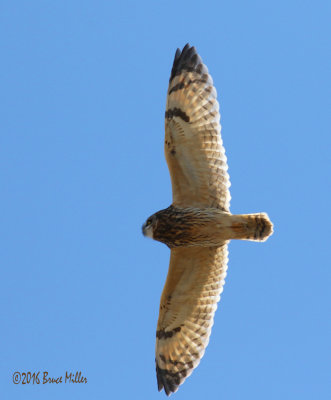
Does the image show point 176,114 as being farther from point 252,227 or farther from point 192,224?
point 252,227

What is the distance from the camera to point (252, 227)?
7.89 m

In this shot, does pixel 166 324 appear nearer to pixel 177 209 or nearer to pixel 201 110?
pixel 177 209

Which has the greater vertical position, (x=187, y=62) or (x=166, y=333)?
(x=187, y=62)

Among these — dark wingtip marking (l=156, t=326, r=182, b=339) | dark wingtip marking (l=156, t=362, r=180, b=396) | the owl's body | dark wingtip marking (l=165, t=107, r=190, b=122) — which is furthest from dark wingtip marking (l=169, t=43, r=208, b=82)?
dark wingtip marking (l=156, t=362, r=180, b=396)

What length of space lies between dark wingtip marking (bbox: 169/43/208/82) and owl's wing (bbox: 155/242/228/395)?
7.71ft

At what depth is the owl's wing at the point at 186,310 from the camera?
332 inches

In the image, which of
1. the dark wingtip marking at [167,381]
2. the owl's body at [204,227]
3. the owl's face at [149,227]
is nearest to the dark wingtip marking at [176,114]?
the owl's body at [204,227]

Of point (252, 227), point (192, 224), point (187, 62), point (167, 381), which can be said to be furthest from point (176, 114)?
point (167, 381)

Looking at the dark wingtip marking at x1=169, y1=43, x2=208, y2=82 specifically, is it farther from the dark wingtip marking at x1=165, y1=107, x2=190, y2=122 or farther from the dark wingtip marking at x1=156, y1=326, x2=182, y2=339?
the dark wingtip marking at x1=156, y1=326, x2=182, y2=339

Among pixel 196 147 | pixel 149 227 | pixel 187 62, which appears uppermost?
pixel 187 62

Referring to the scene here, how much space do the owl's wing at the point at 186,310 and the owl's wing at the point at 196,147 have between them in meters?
0.71

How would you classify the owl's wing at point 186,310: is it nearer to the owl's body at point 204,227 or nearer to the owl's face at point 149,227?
the owl's body at point 204,227

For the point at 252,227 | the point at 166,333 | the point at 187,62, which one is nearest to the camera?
the point at 252,227

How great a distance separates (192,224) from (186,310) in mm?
1268
